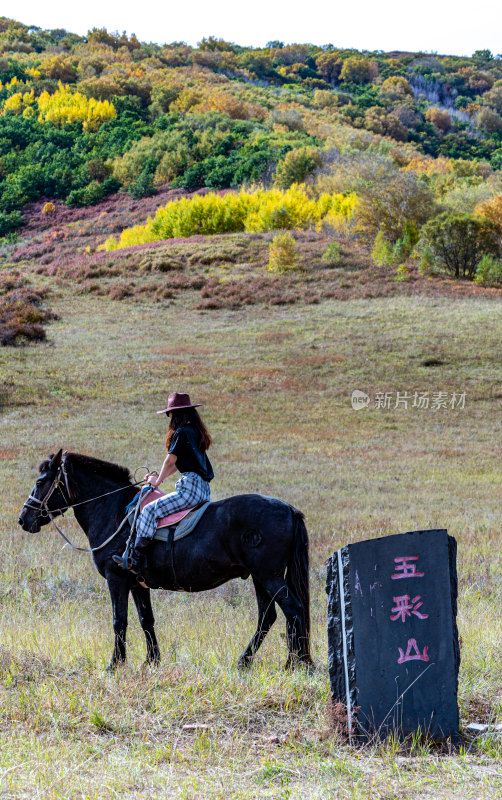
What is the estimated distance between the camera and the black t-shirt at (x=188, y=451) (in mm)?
6164

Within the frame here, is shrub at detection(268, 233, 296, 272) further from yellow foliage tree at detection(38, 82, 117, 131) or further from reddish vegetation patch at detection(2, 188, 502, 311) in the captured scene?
yellow foliage tree at detection(38, 82, 117, 131)

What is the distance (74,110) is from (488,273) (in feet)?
297

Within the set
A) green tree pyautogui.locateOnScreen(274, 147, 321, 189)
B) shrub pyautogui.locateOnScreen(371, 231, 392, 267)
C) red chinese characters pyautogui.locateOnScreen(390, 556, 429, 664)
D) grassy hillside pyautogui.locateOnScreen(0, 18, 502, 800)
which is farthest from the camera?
green tree pyautogui.locateOnScreen(274, 147, 321, 189)

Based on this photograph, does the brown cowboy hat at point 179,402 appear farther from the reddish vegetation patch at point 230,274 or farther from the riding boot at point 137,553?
the reddish vegetation patch at point 230,274

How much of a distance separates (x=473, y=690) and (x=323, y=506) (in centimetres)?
988

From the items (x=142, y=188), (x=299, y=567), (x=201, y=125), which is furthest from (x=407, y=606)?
(x=201, y=125)

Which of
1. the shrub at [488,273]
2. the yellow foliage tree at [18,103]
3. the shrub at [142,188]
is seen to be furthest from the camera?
the yellow foliage tree at [18,103]

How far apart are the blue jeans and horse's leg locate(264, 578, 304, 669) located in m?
0.89

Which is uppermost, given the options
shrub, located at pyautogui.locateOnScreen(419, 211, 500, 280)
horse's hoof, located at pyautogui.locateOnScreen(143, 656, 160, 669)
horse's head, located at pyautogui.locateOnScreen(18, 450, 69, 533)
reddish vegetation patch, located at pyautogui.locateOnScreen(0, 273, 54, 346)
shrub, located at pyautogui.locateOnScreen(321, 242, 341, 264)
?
shrub, located at pyautogui.locateOnScreen(419, 211, 500, 280)

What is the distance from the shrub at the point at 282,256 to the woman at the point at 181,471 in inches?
1794

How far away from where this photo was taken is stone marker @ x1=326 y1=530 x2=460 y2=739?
4.41 meters

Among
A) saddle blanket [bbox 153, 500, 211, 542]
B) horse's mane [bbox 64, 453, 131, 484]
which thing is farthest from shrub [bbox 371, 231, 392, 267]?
Result: saddle blanket [bbox 153, 500, 211, 542]

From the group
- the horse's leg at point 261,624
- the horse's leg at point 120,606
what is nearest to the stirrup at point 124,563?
the horse's leg at point 120,606

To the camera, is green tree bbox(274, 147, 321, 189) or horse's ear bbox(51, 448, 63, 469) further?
green tree bbox(274, 147, 321, 189)
